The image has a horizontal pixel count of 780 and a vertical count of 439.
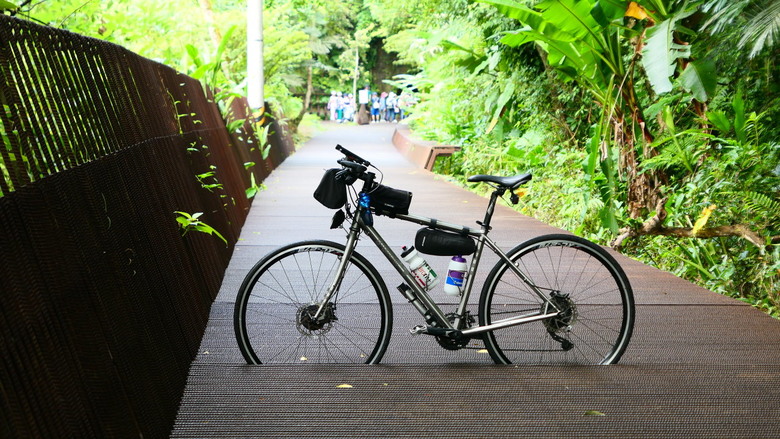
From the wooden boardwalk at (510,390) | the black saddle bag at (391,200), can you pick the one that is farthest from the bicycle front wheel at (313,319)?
the black saddle bag at (391,200)

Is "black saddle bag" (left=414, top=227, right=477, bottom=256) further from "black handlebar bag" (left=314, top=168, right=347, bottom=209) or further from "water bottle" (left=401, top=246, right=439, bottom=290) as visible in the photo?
"black handlebar bag" (left=314, top=168, right=347, bottom=209)

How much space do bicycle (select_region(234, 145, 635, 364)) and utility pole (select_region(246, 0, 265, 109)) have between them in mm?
12621

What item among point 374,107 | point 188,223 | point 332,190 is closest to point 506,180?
point 332,190

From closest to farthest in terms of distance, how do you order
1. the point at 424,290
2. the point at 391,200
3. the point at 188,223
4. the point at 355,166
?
the point at 355,166, the point at 391,200, the point at 424,290, the point at 188,223

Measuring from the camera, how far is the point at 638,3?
8.09 m

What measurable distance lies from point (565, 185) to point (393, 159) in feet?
38.8

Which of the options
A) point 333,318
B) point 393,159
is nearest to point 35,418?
point 333,318

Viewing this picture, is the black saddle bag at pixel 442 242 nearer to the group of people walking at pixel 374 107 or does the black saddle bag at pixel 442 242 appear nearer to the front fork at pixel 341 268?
the front fork at pixel 341 268

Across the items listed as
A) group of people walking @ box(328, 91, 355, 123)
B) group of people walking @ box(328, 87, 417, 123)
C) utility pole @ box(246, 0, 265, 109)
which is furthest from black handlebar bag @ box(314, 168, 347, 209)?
group of people walking @ box(328, 91, 355, 123)

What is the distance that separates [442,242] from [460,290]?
0.94 feet

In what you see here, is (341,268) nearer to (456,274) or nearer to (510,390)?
(456,274)

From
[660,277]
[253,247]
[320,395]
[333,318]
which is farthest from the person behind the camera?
[253,247]

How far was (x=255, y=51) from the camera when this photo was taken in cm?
1711

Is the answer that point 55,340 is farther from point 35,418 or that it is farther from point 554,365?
point 554,365
